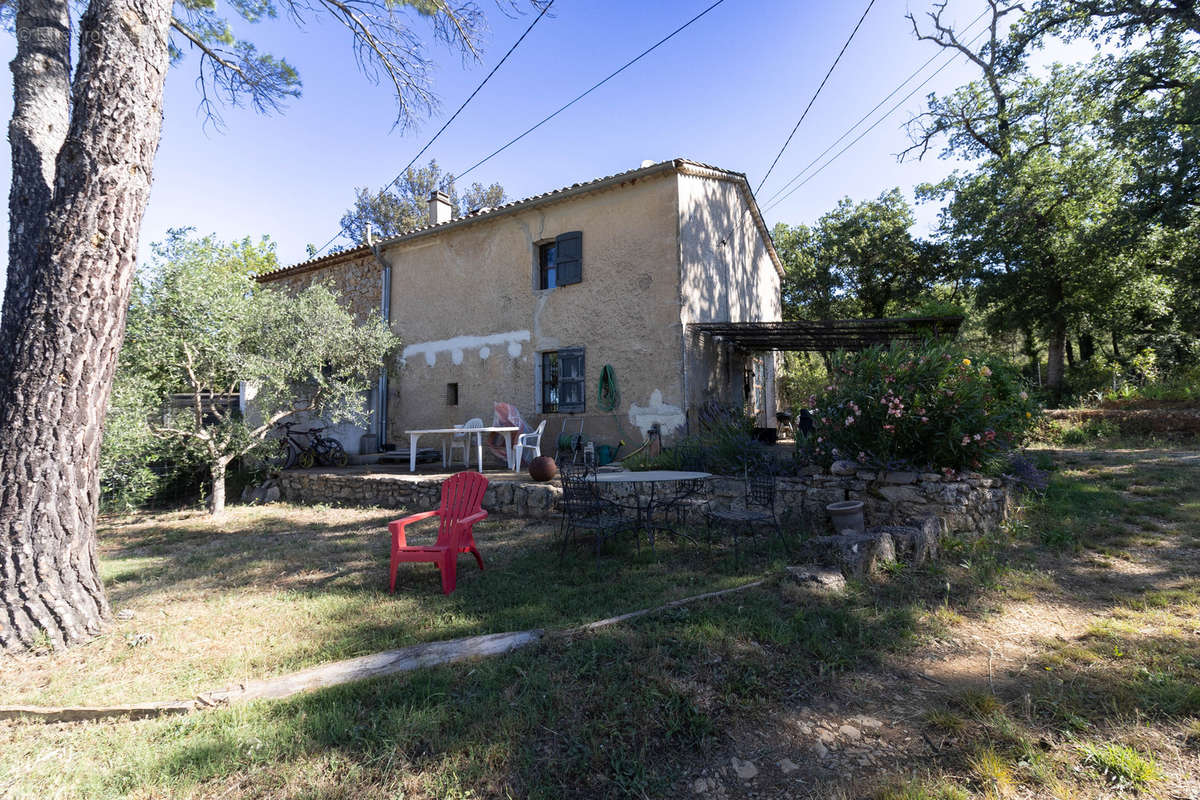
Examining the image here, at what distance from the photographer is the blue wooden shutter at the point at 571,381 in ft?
31.0

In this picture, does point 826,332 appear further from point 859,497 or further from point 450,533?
point 450,533

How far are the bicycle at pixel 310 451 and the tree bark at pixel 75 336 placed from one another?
7.16 metres

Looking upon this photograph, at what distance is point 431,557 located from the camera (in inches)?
156

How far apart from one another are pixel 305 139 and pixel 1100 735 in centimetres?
1110

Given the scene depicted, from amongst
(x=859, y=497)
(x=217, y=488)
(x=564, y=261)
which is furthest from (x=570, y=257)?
(x=217, y=488)

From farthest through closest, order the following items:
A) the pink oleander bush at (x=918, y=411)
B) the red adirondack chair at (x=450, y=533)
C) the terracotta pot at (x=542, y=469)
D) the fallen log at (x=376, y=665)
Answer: the terracotta pot at (x=542, y=469) < the pink oleander bush at (x=918, y=411) < the red adirondack chair at (x=450, y=533) < the fallen log at (x=376, y=665)

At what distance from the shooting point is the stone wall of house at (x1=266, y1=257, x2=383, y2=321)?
12398 mm

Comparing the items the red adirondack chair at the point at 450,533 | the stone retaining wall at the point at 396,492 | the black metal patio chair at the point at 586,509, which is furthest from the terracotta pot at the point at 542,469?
the red adirondack chair at the point at 450,533

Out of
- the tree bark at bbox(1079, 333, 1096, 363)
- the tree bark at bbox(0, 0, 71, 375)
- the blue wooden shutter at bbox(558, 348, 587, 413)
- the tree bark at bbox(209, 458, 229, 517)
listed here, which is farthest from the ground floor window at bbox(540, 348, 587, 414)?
the tree bark at bbox(1079, 333, 1096, 363)

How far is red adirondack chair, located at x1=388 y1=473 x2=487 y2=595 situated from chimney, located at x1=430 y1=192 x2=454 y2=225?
9.58 m

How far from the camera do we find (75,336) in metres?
3.09

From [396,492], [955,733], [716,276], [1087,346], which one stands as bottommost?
[955,733]

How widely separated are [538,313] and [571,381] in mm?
1545

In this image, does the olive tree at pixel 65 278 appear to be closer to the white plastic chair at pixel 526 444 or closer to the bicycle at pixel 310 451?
the white plastic chair at pixel 526 444
